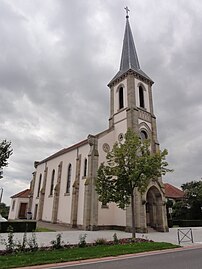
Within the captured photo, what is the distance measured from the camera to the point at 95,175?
23.6m

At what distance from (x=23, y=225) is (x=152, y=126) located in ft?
61.5

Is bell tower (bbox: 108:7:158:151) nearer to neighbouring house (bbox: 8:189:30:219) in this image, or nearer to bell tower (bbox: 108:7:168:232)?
bell tower (bbox: 108:7:168:232)

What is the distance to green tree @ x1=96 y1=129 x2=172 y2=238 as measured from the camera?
15859 mm

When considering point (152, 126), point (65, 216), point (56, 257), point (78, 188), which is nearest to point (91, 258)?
point (56, 257)

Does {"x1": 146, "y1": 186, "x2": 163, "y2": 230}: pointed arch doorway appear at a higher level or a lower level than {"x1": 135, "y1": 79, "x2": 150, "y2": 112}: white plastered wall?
lower

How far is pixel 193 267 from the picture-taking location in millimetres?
7887

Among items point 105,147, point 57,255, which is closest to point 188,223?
point 105,147

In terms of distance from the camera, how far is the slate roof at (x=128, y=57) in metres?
31.8

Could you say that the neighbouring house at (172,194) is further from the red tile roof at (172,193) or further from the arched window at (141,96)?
the arched window at (141,96)

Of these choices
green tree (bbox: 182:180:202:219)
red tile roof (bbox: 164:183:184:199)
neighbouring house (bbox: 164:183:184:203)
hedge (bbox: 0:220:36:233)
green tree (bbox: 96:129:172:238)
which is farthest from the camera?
red tile roof (bbox: 164:183:184:199)

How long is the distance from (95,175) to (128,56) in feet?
66.4

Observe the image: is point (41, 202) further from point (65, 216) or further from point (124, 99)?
point (124, 99)

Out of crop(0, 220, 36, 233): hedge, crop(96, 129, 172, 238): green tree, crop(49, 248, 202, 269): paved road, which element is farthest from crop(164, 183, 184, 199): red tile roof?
crop(49, 248, 202, 269): paved road

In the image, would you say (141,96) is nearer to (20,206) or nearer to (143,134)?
(143,134)
